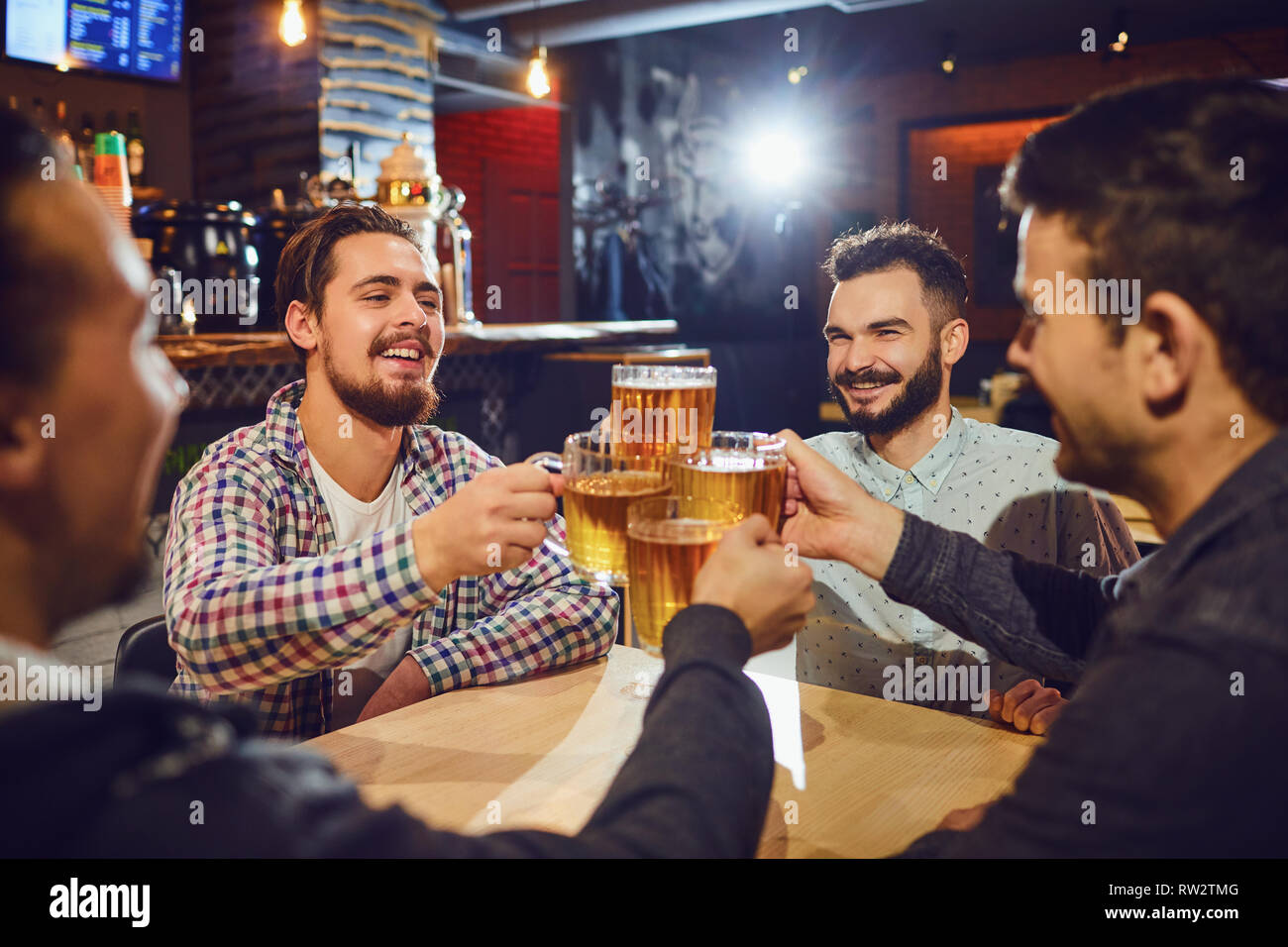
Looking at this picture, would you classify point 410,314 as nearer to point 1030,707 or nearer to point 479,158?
point 1030,707

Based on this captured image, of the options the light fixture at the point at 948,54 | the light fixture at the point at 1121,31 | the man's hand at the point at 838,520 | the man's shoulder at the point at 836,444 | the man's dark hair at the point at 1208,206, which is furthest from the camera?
the light fixture at the point at 948,54

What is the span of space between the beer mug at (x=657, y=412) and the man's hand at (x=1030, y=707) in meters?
0.66

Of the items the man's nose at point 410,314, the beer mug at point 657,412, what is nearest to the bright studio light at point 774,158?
the man's nose at point 410,314

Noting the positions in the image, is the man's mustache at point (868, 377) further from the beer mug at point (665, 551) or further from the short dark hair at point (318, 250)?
the beer mug at point (665, 551)

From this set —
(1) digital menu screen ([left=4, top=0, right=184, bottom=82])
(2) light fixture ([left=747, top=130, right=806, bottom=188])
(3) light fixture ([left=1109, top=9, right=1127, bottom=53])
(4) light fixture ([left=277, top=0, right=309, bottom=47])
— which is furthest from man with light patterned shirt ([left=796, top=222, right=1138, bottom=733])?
(2) light fixture ([left=747, top=130, right=806, bottom=188])

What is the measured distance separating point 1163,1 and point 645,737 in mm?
8660

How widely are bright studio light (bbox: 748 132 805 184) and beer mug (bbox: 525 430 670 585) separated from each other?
29.9ft

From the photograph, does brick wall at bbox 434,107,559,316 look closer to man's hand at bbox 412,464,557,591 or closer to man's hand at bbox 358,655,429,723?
man's hand at bbox 358,655,429,723

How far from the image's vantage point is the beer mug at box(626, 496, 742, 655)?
41.9 inches

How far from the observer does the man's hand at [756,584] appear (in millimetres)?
957

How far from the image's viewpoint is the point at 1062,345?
0.99m

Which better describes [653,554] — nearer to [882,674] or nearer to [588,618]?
[588,618]

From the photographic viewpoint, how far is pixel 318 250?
2.04 meters
